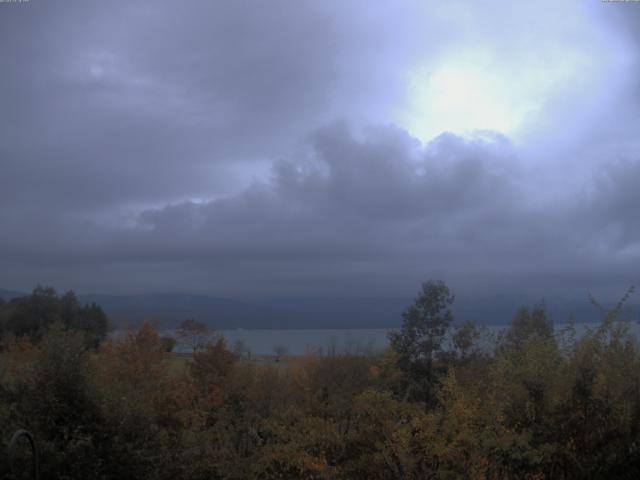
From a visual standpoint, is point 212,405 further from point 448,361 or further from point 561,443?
point 561,443

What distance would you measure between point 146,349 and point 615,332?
37410 millimetres

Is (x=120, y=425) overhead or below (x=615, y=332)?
below

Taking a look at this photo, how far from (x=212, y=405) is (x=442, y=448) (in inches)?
858

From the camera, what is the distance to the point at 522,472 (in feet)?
47.2

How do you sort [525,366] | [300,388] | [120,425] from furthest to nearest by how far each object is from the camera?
[300,388] → [120,425] → [525,366]

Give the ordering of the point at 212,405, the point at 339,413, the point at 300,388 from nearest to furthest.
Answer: the point at 339,413, the point at 300,388, the point at 212,405

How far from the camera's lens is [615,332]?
52.2 ft

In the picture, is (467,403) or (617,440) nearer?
(617,440)

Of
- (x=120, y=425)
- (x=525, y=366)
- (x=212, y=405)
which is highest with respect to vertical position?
(x=525, y=366)

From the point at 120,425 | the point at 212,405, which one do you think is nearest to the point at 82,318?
the point at 212,405

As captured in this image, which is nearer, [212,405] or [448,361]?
[212,405]

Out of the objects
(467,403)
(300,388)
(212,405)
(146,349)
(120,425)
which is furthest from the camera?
(146,349)

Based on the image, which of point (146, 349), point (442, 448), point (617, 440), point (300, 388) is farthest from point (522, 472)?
point (146, 349)

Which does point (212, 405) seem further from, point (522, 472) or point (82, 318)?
point (82, 318)
